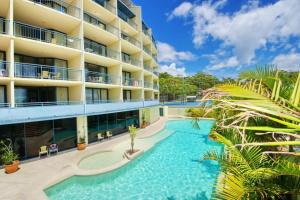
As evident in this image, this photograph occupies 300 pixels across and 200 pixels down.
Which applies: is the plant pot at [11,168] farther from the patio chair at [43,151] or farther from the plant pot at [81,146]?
the plant pot at [81,146]

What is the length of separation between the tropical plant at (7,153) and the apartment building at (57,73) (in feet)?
1.77

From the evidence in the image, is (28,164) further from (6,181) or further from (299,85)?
(299,85)

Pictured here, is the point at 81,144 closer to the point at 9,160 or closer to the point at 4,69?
the point at 9,160

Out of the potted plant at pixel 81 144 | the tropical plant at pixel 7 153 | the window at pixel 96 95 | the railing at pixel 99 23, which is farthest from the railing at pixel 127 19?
the tropical plant at pixel 7 153

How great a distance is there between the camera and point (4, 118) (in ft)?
39.1

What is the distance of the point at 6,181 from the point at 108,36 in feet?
54.4

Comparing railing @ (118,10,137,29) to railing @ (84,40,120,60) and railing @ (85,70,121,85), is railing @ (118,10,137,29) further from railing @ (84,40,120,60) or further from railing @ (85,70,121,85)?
railing @ (85,70,121,85)

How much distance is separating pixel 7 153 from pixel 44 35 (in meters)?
10.5

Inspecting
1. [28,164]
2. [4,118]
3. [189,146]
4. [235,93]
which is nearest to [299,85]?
[235,93]

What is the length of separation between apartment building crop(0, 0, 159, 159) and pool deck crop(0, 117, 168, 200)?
1775 mm

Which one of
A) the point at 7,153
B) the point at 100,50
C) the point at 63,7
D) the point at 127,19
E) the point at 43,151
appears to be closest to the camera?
the point at 7,153

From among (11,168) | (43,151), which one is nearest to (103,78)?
(43,151)

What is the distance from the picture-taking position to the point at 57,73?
55.3ft

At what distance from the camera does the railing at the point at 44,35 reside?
15636mm
